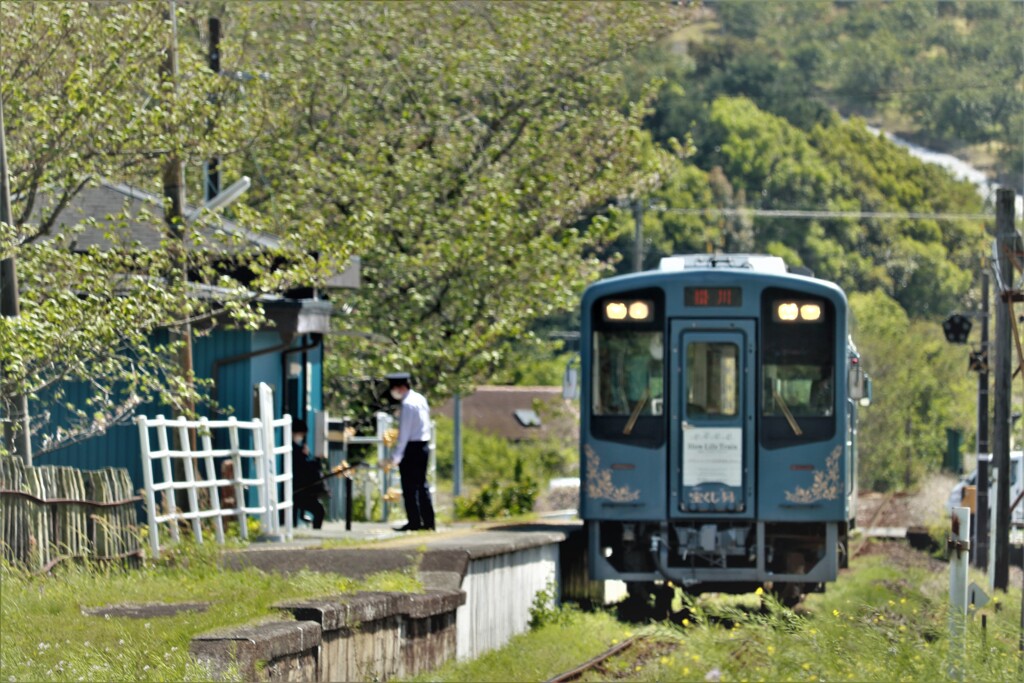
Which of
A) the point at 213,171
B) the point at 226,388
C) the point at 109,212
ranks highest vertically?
the point at 213,171

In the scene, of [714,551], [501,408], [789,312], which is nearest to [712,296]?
[789,312]

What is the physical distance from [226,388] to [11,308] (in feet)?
23.1

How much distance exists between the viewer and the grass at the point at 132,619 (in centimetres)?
832

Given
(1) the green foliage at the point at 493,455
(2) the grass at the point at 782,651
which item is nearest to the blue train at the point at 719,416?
(2) the grass at the point at 782,651

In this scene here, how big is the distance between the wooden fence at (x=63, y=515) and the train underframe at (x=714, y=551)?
5.05 meters

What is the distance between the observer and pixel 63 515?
11.7 meters

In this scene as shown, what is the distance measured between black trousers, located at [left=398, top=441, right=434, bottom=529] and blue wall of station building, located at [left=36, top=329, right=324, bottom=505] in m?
1.58

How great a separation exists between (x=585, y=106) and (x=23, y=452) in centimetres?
1687

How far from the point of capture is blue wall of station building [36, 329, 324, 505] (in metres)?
18.0

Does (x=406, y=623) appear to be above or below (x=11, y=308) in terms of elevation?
below

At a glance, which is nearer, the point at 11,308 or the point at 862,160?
the point at 11,308

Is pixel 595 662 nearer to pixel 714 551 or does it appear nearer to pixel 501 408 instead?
→ pixel 714 551

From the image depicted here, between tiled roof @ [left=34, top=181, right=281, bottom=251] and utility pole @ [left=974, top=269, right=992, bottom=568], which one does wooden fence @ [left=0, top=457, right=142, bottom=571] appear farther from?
utility pole @ [left=974, top=269, right=992, bottom=568]

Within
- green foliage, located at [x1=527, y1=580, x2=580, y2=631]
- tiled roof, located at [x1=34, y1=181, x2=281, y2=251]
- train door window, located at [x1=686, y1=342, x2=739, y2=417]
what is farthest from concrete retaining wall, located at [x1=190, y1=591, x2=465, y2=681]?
tiled roof, located at [x1=34, y1=181, x2=281, y2=251]
